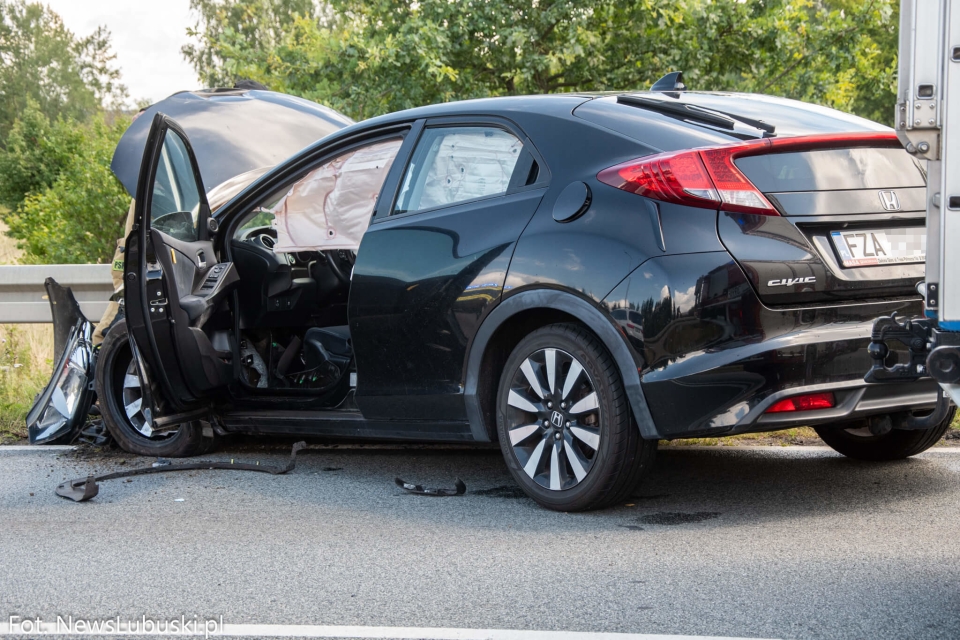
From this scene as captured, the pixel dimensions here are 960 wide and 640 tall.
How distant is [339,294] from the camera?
21.8ft

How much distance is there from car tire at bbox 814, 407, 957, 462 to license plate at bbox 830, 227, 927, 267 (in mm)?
1252

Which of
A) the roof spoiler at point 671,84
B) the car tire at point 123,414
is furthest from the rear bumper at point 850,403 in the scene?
Result: the car tire at point 123,414

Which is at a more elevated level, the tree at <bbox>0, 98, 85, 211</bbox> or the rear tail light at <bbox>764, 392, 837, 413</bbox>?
the tree at <bbox>0, 98, 85, 211</bbox>

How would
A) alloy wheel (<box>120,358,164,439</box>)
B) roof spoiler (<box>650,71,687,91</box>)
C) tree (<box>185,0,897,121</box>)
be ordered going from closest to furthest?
roof spoiler (<box>650,71,687,91</box>) → alloy wheel (<box>120,358,164,439</box>) → tree (<box>185,0,897,121</box>)

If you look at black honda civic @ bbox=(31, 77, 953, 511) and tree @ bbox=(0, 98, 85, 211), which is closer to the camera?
black honda civic @ bbox=(31, 77, 953, 511)

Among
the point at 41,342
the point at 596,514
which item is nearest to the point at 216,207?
the point at 596,514

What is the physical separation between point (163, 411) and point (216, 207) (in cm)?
129

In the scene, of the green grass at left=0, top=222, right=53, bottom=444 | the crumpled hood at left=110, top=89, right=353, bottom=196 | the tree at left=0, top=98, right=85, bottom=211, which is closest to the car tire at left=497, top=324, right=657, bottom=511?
the crumpled hood at left=110, top=89, right=353, bottom=196

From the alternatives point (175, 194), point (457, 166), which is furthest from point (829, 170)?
point (175, 194)

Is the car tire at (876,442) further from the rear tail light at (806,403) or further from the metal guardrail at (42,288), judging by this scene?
the metal guardrail at (42,288)

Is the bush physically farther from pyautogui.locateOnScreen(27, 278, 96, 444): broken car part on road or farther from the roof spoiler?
the roof spoiler

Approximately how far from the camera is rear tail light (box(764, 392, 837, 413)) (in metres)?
4.11

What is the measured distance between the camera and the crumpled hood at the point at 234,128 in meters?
6.75

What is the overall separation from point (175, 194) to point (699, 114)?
2.86 metres
